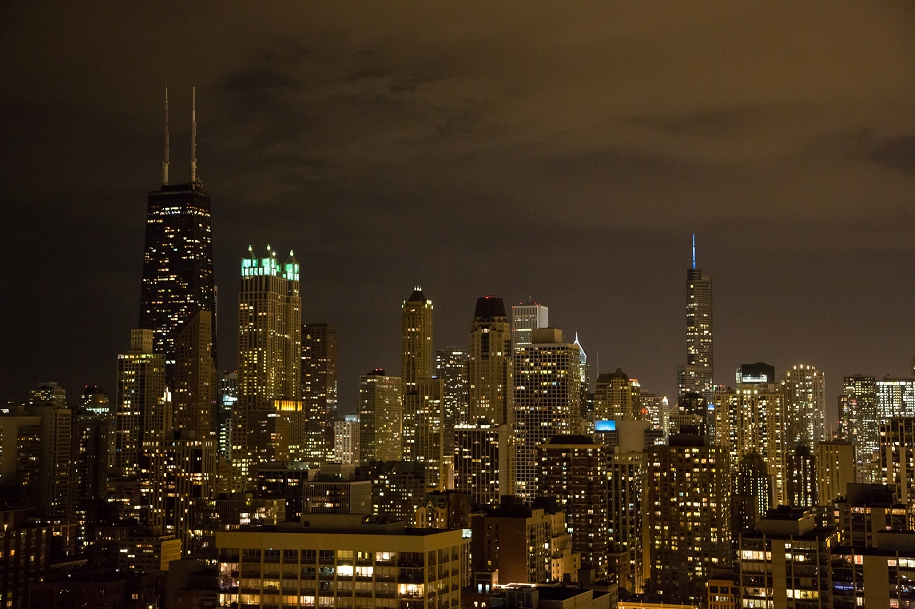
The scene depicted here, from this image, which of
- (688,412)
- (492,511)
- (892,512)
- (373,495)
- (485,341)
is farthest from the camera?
(688,412)

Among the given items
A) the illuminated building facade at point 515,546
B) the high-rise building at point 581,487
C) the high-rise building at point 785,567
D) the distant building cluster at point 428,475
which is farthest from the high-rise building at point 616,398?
the high-rise building at point 785,567

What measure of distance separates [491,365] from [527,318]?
10.5 meters

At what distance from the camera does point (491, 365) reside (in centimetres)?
12656

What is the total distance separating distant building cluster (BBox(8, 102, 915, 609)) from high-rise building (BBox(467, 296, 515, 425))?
301 mm

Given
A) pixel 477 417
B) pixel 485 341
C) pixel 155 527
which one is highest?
pixel 485 341

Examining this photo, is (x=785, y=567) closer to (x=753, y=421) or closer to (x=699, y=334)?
(x=753, y=421)

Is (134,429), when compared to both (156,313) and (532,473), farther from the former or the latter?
(532,473)

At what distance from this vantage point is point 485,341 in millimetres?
127188

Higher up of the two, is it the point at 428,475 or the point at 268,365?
the point at 268,365

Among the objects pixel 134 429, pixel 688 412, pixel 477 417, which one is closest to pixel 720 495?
pixel 477 417

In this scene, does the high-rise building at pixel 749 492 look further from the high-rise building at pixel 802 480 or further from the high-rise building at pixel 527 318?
the high-rise building at pixel 527 318

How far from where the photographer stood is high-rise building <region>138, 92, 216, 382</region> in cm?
14350

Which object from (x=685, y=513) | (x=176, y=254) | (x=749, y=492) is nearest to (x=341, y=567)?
(x=685, y=513)

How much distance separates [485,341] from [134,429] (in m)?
37.8
